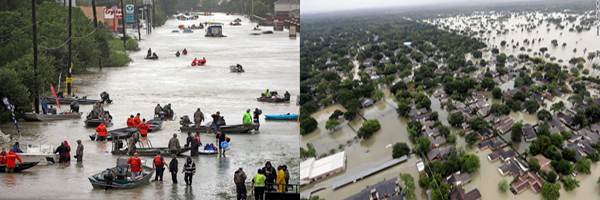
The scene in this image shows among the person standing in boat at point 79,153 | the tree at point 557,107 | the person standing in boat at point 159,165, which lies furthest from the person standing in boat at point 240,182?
the tree at point 557,107

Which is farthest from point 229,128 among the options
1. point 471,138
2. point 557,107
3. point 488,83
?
point 488,83

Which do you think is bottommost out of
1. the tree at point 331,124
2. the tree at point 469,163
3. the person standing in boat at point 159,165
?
the tree at point 469,163

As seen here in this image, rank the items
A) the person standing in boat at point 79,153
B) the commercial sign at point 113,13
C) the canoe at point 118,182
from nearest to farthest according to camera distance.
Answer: the canoe at point 118,182 < the person standing in boat at point 79,153 < the commercial sign at point 113,13

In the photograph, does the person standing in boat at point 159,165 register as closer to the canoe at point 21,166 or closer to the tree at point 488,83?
the canoe at point 21,166

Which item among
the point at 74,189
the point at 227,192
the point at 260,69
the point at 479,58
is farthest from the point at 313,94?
the point at 479,58

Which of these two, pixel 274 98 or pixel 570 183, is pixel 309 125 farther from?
pixel 570 183

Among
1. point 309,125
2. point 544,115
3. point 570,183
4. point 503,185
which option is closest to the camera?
point 309,125
